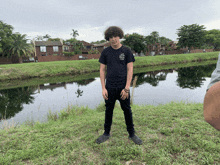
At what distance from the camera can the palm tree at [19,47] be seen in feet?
124

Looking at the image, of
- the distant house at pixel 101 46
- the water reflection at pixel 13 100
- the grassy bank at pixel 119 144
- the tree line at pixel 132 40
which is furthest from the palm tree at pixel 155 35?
the grassy bank at pixel 119 144

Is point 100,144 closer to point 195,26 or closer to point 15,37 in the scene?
point 15,37

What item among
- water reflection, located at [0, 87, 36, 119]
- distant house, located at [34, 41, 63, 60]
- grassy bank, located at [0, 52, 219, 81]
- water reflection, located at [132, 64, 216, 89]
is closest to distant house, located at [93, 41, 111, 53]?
distant house, located at [34, 41, 63, 60]

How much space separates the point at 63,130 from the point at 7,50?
4375 cm

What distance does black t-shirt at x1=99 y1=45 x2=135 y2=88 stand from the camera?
3.02 m

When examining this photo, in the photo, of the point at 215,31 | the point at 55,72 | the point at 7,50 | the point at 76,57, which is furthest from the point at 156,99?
the point at 215,31

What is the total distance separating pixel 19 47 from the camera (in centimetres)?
3809

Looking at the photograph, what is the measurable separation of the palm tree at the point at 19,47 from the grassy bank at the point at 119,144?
41.1 meters

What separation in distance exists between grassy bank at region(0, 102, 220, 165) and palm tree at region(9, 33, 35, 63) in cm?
4108

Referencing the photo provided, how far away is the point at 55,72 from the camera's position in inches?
821

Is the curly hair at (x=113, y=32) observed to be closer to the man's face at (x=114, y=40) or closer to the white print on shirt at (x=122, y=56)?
the man's face at (x=114, y=40)

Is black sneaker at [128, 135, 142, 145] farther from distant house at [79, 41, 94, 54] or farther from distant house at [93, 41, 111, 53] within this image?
distant house at [93, 41, 111, 53]

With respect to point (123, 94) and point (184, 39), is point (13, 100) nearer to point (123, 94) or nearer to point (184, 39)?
point (123, 94)

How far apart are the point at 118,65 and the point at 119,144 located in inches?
70.4
